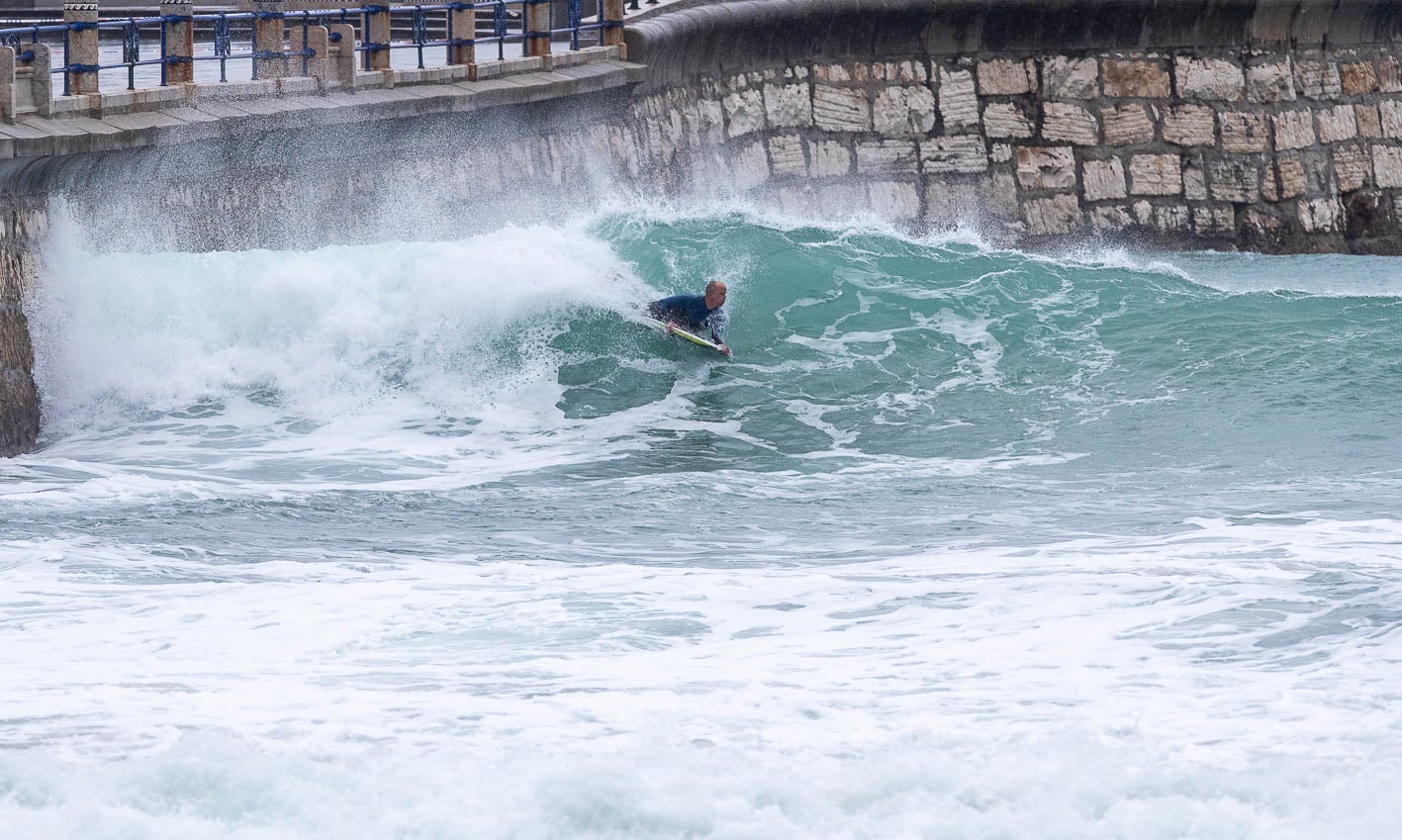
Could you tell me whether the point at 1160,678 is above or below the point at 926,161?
below

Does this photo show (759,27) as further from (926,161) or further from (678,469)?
(678,469)

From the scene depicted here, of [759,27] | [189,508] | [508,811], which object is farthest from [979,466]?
[759,27]

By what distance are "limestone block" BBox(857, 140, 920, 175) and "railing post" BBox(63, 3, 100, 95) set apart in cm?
863

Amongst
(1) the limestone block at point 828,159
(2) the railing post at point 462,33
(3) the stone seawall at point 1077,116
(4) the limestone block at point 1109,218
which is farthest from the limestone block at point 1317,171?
(2) the railing post at point 462,33

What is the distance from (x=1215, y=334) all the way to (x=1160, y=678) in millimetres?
8598

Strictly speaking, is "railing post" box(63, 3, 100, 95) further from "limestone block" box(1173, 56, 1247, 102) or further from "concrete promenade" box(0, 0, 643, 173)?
"limestone block" box(1173, 56, 1247, 102)

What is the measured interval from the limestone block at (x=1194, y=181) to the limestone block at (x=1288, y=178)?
0.75 m

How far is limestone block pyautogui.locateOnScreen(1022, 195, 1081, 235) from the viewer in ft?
58.5

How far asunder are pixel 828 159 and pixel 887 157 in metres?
0.67

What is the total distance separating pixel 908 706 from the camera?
5.57 m

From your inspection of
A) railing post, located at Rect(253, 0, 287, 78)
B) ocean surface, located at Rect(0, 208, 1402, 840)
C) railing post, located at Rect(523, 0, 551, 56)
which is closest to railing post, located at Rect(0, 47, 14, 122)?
ocean surface, located at Rect(0, 208, 1402, 840)

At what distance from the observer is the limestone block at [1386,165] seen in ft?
62.0

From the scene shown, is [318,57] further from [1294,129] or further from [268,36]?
[1294,129]

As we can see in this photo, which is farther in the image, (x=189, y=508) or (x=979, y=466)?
(x=979, y=466)
